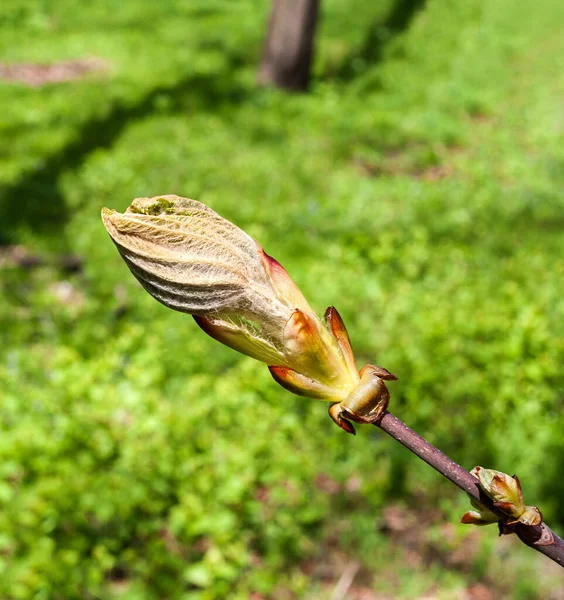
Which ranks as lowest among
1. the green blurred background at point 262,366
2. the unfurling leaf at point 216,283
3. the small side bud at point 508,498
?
the green blurred background at point 262,366

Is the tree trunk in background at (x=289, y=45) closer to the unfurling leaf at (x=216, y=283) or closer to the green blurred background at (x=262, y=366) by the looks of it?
the green blurred background at (x=262, y=366)

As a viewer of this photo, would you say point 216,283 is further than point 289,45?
No

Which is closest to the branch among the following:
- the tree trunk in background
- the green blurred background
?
the green blurred background

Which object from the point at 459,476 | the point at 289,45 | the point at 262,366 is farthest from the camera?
the point at 289,45

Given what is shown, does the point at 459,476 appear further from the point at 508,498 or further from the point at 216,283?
the point at 216,283

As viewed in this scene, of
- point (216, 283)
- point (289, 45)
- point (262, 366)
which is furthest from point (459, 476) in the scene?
point (289, 45)

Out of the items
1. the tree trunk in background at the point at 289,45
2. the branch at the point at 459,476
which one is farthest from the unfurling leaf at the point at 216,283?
the tree trunk in background at the point at 289,45
